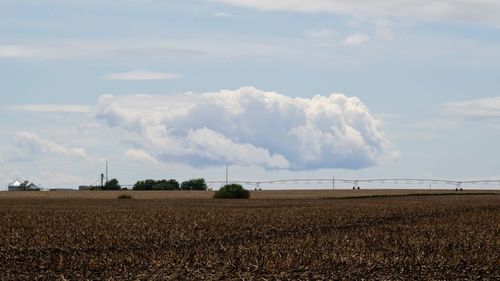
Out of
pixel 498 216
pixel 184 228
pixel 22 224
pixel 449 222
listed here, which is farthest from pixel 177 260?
pixel 498 216

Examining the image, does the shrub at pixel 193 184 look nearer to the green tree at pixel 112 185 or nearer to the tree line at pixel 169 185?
the tree line at pixel 169 185

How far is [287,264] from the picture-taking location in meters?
29.2

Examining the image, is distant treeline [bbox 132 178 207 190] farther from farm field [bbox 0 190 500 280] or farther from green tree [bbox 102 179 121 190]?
farm field [bbox 0 190 500 280]

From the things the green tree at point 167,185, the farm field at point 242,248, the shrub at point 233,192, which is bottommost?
the farm field at point 242,248

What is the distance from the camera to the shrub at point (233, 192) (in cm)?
10575

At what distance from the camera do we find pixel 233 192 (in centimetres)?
10644

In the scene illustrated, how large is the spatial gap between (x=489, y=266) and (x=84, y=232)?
2022 cm

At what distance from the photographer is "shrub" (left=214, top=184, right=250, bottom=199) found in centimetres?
10575

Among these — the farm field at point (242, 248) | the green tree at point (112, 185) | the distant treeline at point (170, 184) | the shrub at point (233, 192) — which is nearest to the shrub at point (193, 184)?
the distant treeline at point (170, 184)

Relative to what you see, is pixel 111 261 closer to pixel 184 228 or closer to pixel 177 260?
pixel 177 260

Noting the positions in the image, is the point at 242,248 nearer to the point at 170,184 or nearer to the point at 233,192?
the point at 233,192

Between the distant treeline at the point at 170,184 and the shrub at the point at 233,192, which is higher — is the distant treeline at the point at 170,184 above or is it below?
above

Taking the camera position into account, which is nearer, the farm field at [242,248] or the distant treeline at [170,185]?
the farm field at [242,248]

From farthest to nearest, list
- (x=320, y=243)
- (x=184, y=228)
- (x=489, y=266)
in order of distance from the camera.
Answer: (x=184, y=228)
(x=320, y=243)
(x=489, y=266)
